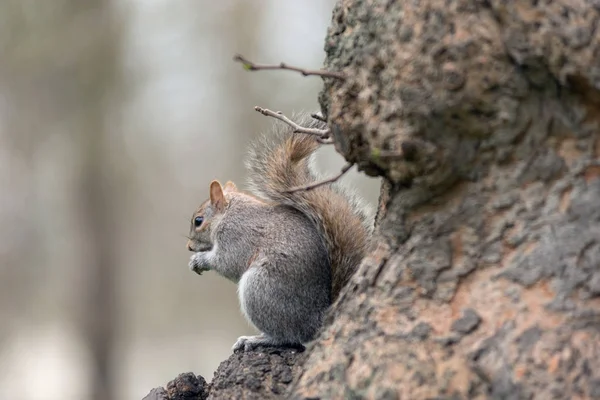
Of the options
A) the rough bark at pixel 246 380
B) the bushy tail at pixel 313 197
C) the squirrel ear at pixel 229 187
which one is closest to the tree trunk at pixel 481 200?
the rough bark at pixel 246 380

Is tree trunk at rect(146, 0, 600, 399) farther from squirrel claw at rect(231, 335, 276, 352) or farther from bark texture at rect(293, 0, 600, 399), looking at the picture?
squirrel claw at rect(231, 335, 276, 352)

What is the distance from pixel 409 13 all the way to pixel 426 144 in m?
0.19

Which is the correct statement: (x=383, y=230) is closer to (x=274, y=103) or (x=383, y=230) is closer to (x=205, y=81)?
(x=274, y=103)

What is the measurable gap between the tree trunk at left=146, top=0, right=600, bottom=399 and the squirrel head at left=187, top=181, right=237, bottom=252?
1.27 meters

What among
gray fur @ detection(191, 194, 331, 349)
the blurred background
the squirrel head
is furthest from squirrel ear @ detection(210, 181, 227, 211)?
the blurred background

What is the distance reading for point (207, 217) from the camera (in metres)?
2.44

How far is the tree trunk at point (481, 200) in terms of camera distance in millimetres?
988

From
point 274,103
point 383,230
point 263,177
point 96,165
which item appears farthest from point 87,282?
point 383,230

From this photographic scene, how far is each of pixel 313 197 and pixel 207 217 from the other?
591 mm

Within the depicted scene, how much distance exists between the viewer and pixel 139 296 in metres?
11.7

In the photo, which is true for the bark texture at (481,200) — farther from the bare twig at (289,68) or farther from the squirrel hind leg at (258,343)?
the squirrel hind leg at (258,343)

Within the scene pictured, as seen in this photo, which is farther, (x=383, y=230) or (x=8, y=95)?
(x=8, y=95)

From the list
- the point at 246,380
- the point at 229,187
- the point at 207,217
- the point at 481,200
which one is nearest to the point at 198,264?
the point at 207,217

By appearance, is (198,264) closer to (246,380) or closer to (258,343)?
(258,343)
